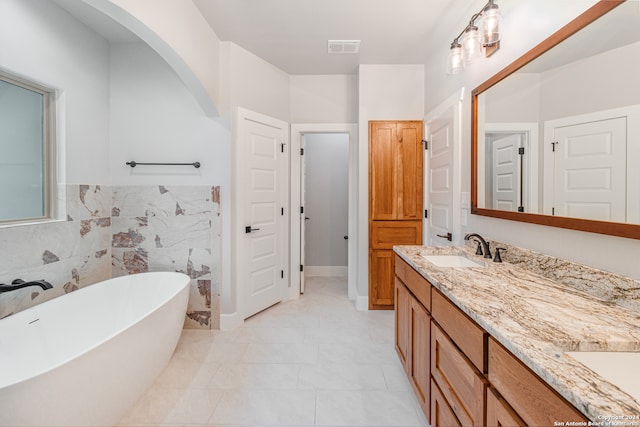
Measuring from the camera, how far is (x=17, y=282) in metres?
1.73

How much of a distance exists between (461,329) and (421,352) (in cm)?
54

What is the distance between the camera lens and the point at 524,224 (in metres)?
1.51

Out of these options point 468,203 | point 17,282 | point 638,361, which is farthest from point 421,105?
point 17,282

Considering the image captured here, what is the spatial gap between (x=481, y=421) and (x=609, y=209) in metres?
0.91

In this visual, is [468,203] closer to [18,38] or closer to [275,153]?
[275,153]

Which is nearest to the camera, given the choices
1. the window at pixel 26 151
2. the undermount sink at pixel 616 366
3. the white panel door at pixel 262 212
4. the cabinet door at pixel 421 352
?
the undermount sink at pixel 616 366

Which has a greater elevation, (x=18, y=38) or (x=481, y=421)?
(x=18, y=38)

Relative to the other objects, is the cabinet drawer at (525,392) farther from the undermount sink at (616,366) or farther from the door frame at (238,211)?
the door frame at (238,211)

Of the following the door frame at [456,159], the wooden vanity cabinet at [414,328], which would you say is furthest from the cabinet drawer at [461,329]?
the door frame at [456,159]

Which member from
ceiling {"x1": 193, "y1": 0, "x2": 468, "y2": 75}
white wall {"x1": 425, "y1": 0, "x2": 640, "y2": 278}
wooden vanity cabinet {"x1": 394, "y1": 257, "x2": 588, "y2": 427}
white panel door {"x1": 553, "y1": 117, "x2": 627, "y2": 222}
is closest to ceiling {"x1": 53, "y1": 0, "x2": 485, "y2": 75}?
ceiling {"x1": 193, "y1": 0, "x2": 468, "y2": 75}

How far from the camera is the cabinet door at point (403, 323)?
5.57 ft

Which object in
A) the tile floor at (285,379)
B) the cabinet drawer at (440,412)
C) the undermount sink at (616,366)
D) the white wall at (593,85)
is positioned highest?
the white wall at (593,85)

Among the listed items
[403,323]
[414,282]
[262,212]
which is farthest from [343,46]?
[403,323]

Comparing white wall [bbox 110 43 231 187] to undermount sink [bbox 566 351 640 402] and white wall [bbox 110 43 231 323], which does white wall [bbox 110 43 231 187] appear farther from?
undermount sink [bbox 566 351 640 402]
